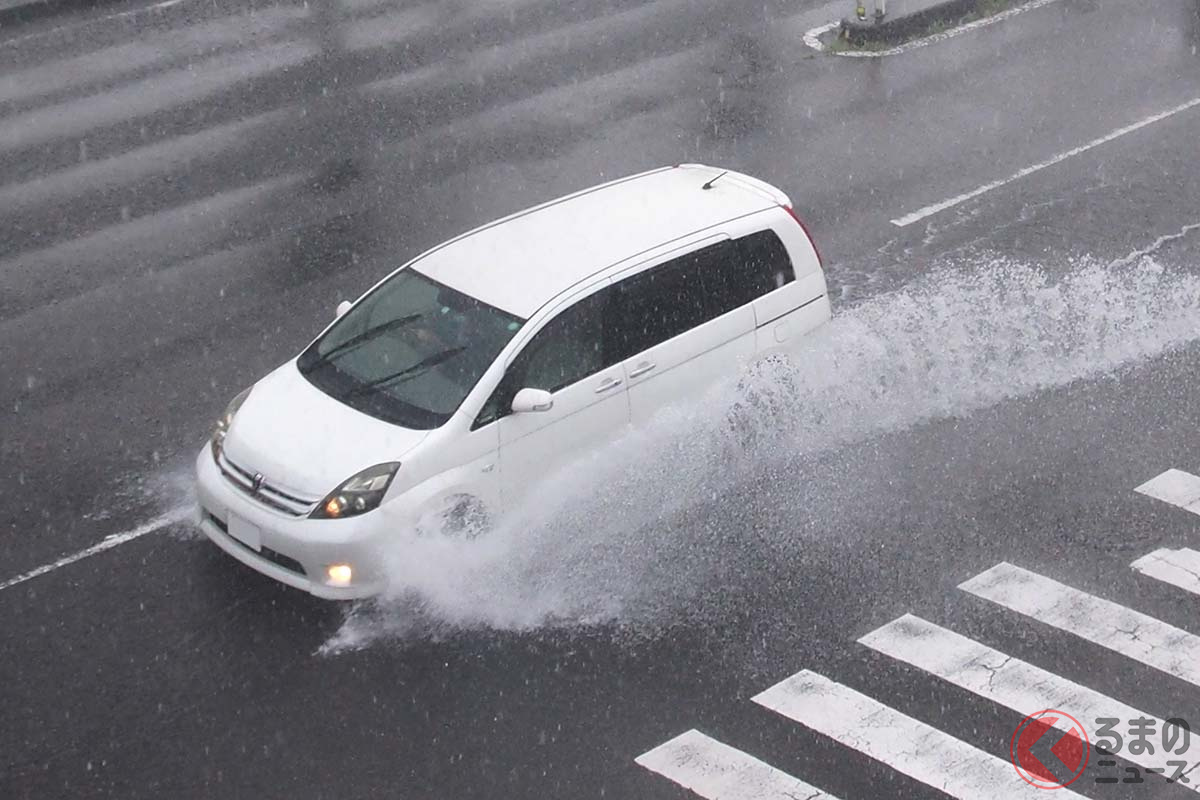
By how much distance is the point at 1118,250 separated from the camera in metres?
12.7

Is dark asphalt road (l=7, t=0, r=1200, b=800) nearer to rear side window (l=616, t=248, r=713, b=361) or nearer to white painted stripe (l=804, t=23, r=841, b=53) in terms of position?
white painted stripe (l=804, t=23, r=841, b=53)

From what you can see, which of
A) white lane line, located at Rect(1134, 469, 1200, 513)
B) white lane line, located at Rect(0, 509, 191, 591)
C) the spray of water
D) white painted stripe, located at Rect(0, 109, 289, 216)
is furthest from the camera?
white painted stripe, located at Rect(0, 109, 289, 216)

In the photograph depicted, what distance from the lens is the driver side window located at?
8766mm

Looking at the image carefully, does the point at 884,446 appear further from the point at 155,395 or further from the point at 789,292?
the point at 155,395

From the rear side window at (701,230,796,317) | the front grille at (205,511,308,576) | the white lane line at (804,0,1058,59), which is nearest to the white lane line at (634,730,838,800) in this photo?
the front grille at (205,511,308,576)

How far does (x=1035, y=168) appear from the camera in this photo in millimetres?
14062

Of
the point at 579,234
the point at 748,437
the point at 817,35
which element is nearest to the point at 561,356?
the point at 579,234

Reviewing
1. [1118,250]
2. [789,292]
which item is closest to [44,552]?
[789,292]

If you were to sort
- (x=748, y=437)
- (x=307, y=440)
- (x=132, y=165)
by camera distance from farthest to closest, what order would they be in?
(x=132, y=165), (x=748, y=437), (x=307, y=440)

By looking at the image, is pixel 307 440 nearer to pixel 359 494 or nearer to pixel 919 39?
pixel 359 494

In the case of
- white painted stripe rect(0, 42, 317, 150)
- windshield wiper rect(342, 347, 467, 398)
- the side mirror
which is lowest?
the side mirror

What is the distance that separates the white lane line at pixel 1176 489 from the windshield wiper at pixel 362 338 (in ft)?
15.6

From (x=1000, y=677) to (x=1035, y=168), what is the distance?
7204mm

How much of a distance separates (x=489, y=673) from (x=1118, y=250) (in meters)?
7.21
